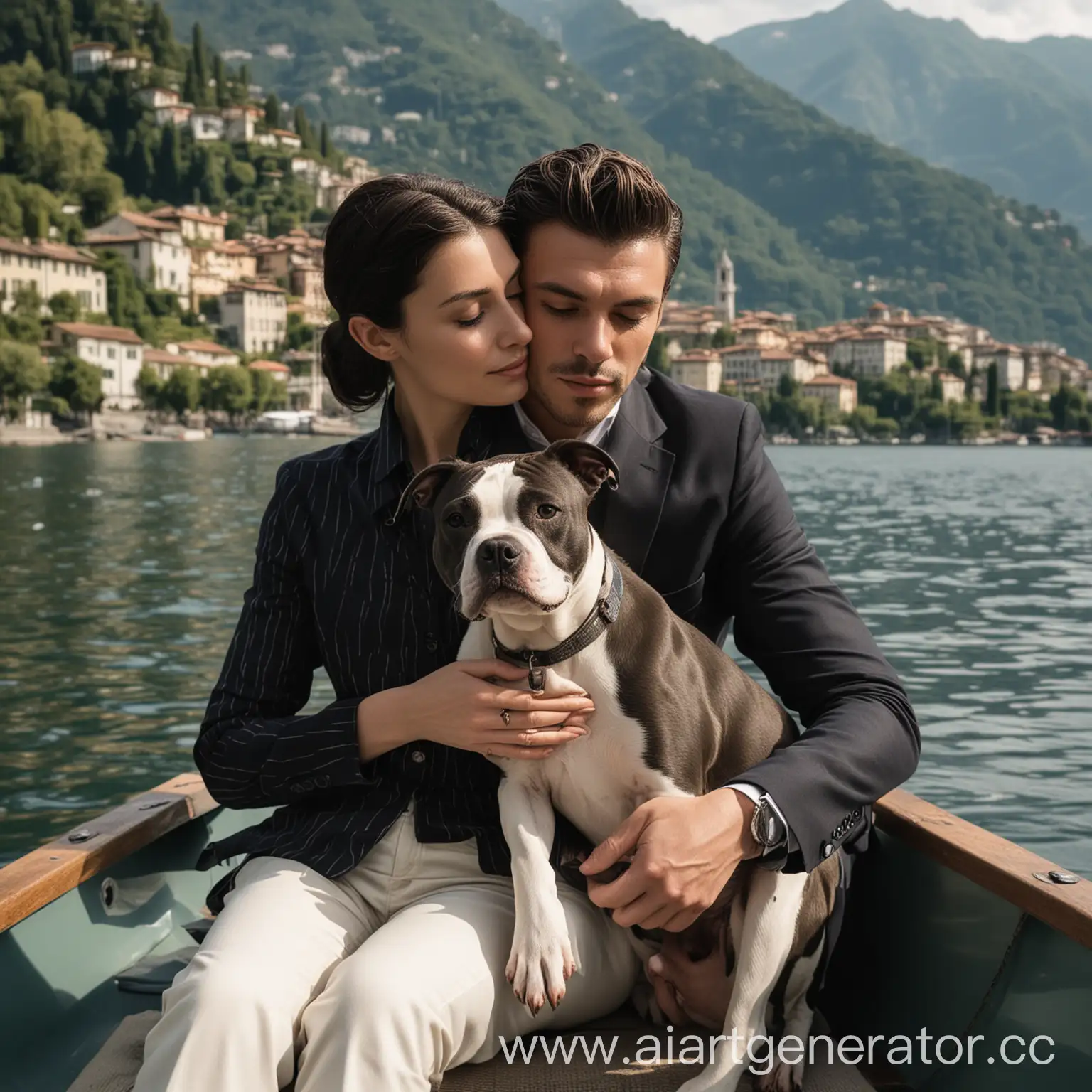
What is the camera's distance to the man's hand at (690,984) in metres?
2.83

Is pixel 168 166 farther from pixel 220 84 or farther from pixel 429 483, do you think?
pixel 429 483

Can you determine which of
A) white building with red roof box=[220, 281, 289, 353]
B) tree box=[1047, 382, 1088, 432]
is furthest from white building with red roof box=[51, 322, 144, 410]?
tree box=[1047, 382, 1088, 432]

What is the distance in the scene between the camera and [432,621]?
301 cm

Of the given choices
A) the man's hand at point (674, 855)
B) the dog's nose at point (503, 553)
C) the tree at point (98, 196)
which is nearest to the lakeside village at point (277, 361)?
the tree at point (98, 196)

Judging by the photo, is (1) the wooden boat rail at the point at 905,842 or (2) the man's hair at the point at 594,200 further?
(2) the man's hair at the point at 594,200

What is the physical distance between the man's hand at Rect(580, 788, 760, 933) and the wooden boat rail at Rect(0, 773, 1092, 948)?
58cm

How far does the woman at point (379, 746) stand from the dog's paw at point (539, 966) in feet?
0.24

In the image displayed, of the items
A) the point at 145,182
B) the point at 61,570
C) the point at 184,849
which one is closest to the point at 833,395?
the point at 145,182

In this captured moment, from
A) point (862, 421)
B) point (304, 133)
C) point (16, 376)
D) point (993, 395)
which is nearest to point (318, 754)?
point (16, 376)

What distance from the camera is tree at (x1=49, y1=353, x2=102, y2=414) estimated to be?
8988cm

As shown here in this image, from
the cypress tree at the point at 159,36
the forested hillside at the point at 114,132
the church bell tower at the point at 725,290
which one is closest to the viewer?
the forested hillside at the point at 114,132

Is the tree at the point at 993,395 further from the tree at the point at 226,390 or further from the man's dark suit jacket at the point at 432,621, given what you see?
the man's dark suit jacket at the point at 432,621

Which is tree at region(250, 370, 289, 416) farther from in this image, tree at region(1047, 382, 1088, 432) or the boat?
the boat

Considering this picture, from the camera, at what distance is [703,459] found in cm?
313
